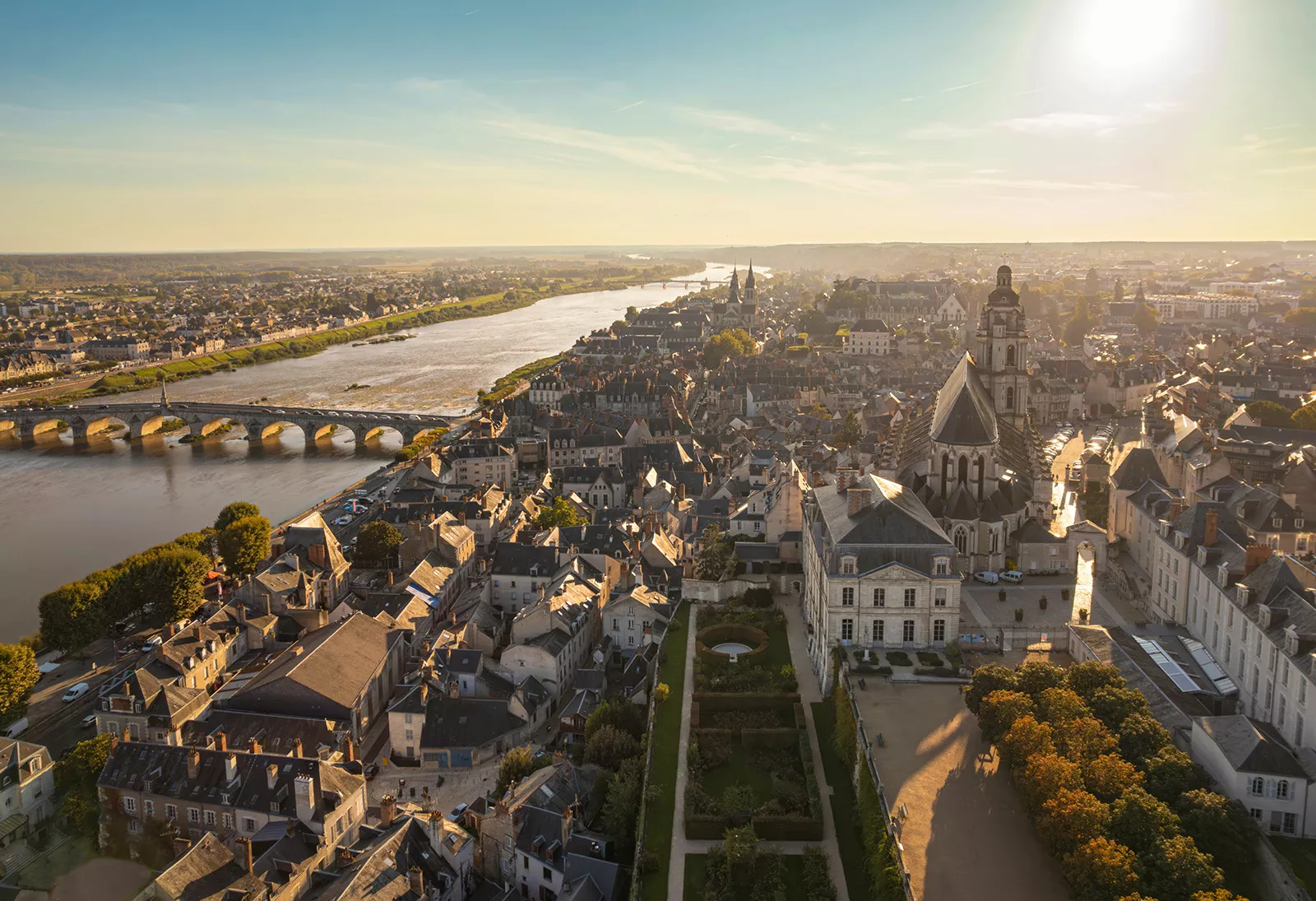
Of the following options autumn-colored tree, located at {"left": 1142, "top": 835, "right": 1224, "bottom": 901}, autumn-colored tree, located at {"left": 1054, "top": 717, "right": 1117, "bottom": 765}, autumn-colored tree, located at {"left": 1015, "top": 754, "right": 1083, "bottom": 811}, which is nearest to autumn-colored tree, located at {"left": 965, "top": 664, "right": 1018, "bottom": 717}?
autumn-colored tree, located at {"left": 1054, "top": 717, "right": 1117, "bottom": 765}

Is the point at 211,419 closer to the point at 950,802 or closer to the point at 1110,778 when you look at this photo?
the point at 950,802

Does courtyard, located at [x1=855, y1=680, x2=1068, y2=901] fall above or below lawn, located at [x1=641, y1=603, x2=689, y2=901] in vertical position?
above

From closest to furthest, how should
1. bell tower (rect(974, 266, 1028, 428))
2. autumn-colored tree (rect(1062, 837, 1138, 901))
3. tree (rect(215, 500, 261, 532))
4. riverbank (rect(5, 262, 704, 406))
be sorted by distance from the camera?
autumn-colored tree (rect(1062, 837, 1138, 901)) < bell tower (rect(974, 266, 1028, 428)) < tree (rect(215, 500, 261, 532)) < riverbank (rect(5, 262, 704, 406))

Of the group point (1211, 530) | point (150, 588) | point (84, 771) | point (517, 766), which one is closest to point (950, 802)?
point (517, 766)

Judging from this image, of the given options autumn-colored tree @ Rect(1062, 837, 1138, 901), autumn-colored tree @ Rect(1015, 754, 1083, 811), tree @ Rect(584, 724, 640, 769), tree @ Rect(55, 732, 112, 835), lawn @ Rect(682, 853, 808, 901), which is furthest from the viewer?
tree @ Rect(55, 732, 112, 835)

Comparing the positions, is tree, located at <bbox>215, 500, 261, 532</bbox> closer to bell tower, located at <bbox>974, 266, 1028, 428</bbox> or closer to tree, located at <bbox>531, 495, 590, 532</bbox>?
tree, located at <bbox>531, 495, 590, 532</bbox>

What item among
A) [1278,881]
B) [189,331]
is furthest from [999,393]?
[189,331]
